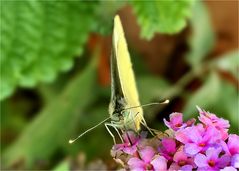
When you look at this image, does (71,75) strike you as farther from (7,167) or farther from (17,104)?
(7,167)

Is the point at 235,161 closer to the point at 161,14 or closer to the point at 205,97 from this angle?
the point at 161,14

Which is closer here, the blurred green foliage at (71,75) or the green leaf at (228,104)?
the blurred green foliage at (71,75)

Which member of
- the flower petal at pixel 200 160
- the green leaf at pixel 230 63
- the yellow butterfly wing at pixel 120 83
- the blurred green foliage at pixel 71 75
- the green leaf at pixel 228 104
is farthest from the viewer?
the green leaf at pixel 230 63

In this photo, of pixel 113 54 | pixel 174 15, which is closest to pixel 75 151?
pixel 174 15

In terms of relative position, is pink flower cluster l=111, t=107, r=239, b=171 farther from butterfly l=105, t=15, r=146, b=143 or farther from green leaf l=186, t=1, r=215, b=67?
green leaf l=186, t=1, r=215, b=67

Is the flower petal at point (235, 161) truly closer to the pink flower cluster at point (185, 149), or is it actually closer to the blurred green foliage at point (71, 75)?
the pink flower cluster at point (185, 149)

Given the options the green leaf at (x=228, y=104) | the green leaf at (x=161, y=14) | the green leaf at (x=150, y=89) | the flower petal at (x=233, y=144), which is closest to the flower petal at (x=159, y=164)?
the flower petal at (x=233, y=144)

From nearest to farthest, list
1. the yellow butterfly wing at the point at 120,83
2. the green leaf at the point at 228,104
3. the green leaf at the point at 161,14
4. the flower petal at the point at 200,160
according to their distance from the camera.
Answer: the flower petal at the point at 200,160
the yellow butterfly wing at the point at 120,83
the green leaf at the point at 161,14
the green leaf at the point at 228,104

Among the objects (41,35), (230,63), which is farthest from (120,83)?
(230,63)
